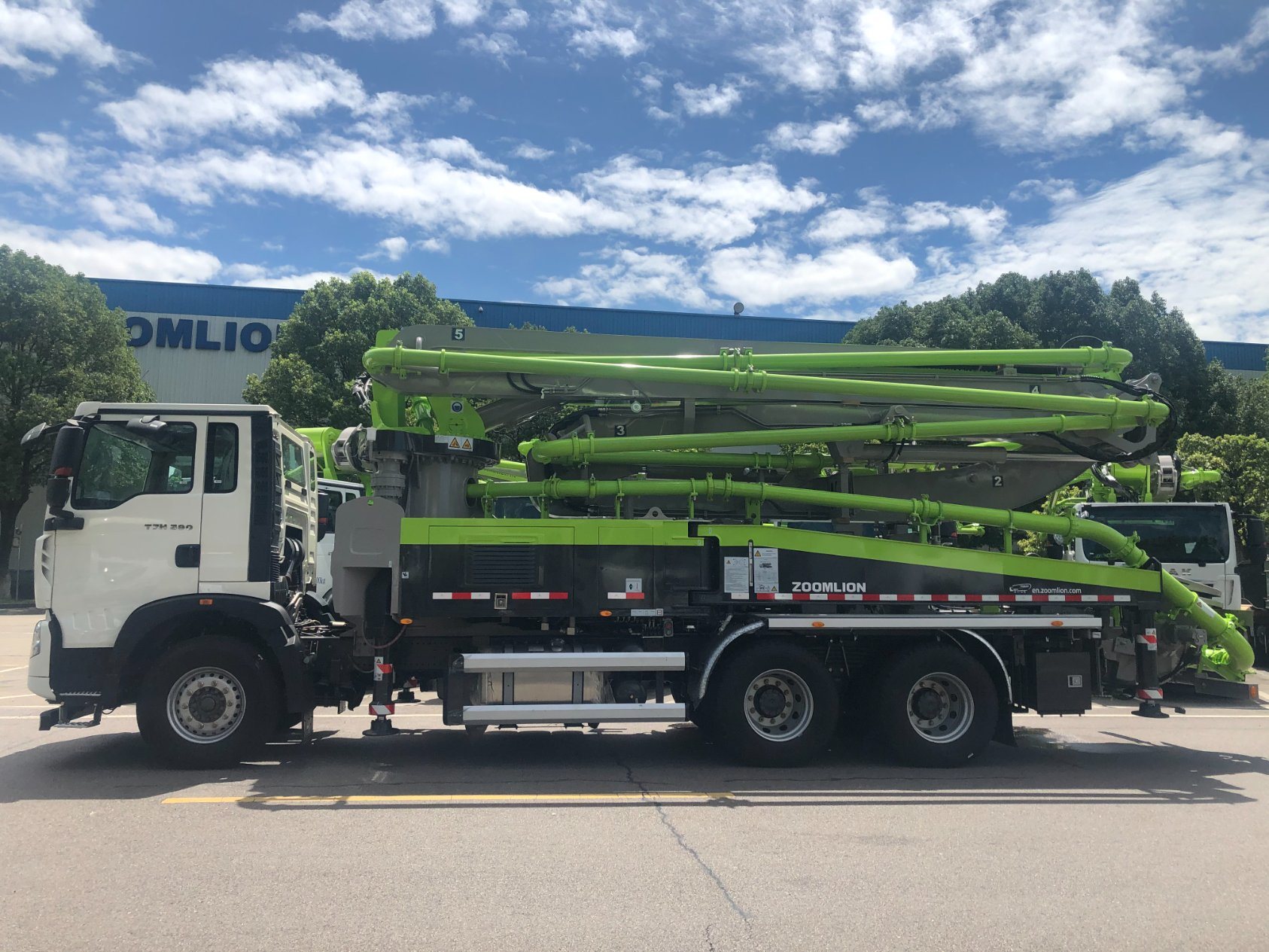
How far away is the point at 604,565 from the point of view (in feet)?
23.4

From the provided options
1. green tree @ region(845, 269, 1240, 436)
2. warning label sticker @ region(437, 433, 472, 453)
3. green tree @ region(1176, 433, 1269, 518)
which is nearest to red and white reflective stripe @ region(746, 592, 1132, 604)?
warning label sticker @ region(437, 433, 472, 453)

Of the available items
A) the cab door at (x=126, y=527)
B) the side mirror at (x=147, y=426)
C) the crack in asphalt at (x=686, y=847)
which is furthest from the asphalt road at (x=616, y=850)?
the side mirror at (x=147, y=426)

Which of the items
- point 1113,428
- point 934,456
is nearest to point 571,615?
point 934,456

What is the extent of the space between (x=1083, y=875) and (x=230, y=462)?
6.42 metres

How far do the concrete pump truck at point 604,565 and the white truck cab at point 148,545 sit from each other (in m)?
0.02

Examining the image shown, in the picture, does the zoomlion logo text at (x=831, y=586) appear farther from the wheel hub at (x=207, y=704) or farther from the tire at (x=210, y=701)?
the wheel hub at (x=207, y=704)

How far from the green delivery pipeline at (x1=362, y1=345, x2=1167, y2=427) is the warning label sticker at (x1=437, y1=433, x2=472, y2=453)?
1.85ft

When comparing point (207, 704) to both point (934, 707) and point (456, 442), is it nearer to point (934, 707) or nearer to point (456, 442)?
point (456, 442)

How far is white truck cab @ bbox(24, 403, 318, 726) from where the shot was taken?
6730mm

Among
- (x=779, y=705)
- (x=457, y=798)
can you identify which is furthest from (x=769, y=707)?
(x=457, y=798)

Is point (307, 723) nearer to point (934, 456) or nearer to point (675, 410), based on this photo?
point (675, 410)

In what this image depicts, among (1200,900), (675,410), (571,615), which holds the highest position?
(675,410)

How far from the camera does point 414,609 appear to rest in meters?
6.94

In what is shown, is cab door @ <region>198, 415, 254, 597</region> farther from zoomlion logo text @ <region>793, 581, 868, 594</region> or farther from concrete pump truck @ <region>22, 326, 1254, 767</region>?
zoomlion logo text @ <region>793, 581, 868, 594</region>
